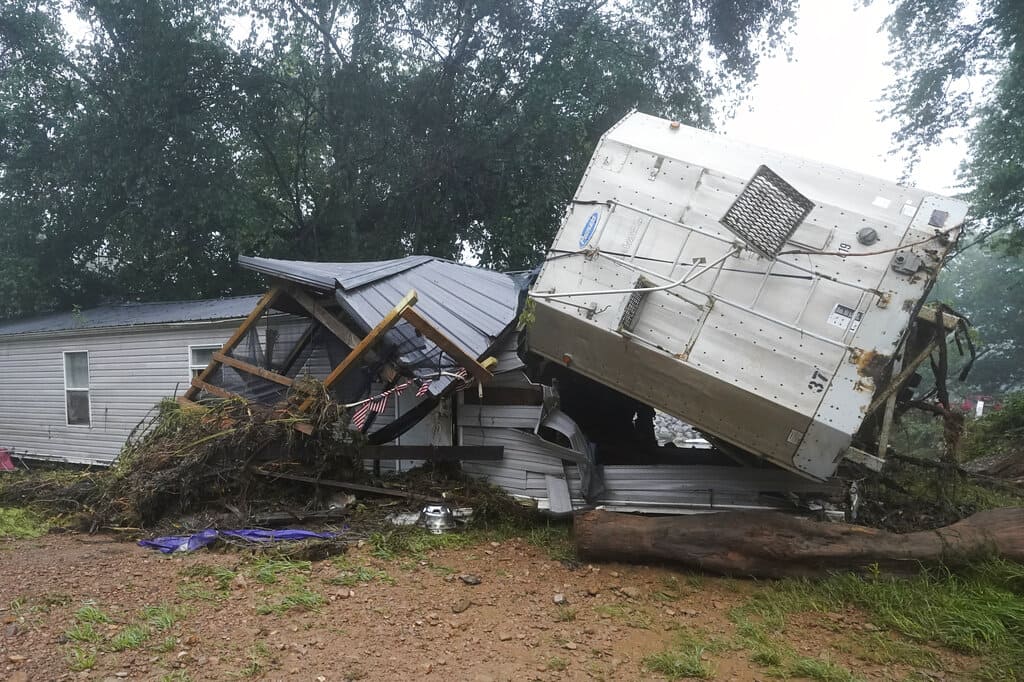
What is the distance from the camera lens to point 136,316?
11.0 m

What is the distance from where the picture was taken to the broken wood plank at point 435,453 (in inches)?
267

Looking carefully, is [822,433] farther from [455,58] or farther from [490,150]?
[455,58]

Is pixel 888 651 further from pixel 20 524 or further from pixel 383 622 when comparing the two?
pixel 20 524

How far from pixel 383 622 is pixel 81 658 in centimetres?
170

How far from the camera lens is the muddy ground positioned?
358 centimetres

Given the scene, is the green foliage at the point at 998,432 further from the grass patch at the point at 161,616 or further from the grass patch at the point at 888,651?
the grass patch at the point at 161,616

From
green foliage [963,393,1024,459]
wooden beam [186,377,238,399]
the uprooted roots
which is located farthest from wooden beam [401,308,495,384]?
green foliage [963,393,1024,459]

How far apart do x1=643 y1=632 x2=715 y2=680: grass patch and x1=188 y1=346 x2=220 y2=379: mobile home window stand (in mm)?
8194

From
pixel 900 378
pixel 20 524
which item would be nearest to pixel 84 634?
pixel 20 524

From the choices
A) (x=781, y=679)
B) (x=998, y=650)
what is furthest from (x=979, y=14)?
(x=781, y=679)

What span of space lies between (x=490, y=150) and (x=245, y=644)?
13766 millimetres

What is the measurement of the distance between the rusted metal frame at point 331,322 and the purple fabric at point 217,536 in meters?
1.67

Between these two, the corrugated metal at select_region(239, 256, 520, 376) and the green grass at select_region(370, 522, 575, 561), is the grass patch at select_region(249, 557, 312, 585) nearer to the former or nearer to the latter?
the green grass at select_region(370, 522, 575, 561)

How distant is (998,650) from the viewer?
3.69 meters
